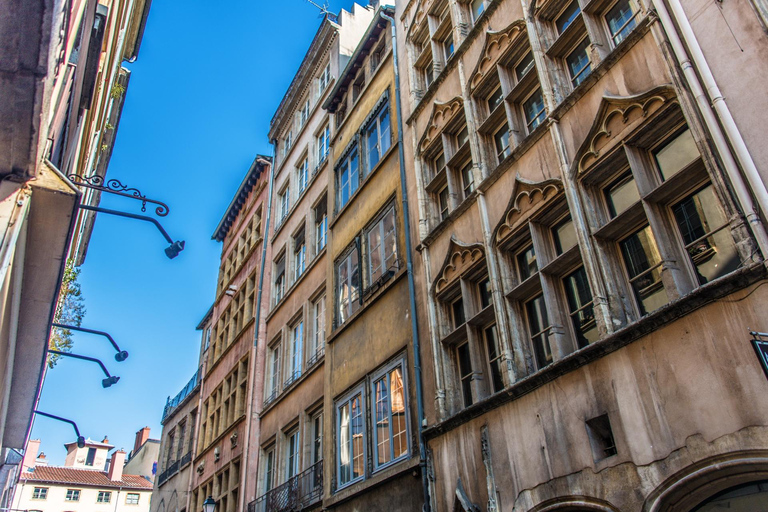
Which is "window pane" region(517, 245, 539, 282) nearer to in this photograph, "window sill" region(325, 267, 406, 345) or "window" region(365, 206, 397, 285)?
"window sill" region(325, 267, 406, 345)

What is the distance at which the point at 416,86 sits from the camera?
48.9 ft

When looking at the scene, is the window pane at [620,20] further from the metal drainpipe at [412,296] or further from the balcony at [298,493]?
the balcony at [298,493]

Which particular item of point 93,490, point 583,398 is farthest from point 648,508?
point 93,490

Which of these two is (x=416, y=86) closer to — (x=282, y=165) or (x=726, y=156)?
(x=726, y=156)

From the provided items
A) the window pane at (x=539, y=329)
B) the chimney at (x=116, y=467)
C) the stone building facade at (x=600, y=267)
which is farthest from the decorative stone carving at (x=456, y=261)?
the chimney at (x=116, y=467)

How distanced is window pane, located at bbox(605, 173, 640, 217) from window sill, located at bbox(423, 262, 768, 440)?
1682 mm

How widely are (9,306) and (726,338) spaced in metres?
6.81

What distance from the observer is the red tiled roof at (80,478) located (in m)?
55.4

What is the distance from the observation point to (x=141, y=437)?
6662 cm

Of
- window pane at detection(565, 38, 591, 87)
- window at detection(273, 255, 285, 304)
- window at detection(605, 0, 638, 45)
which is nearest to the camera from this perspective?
window at detection(605, 0, 638, 45)

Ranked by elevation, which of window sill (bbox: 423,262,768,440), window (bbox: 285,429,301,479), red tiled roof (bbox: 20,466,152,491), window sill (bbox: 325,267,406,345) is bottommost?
window sill (bbox: 423,262,768,440)

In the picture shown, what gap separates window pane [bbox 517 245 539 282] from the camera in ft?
31.1

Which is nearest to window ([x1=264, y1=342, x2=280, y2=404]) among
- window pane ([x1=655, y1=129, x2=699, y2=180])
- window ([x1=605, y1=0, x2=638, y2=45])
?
window ([x1=605, y1=0, x2=638, y2=45])

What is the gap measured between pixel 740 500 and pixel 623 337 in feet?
6.14
